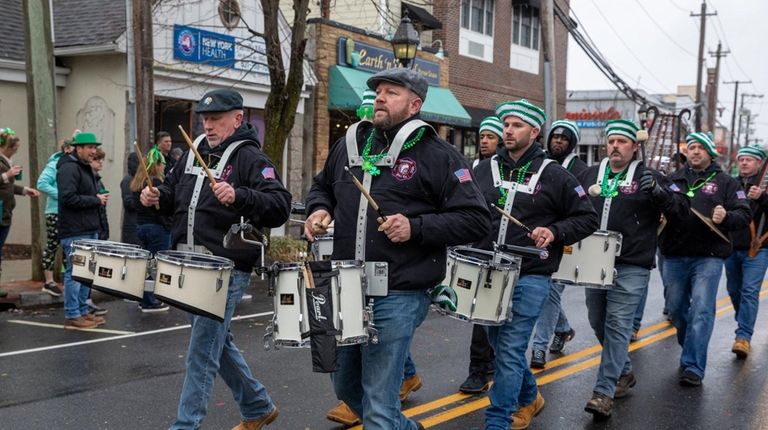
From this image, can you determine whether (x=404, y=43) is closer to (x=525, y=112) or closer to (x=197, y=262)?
(x=525, y=112)

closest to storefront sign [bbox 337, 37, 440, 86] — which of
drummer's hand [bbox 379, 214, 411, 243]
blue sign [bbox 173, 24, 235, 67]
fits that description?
blue sign [bbox 173, 24, 235, 67]

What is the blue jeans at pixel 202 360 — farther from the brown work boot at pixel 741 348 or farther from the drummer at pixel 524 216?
the brown work boot at pixel 741 348

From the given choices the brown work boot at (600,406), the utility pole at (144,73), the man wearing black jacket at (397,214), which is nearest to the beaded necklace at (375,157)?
the man wearing black jacket at (397,214)

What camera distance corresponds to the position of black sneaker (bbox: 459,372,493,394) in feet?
22.5

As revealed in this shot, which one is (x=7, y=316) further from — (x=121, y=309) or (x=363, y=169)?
(x=363, y=169)

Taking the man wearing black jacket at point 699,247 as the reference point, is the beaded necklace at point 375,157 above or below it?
above

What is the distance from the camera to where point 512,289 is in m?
5.14

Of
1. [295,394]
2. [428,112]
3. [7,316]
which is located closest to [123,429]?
[295,394]

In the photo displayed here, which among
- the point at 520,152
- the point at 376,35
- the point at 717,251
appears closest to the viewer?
the point at 520,152

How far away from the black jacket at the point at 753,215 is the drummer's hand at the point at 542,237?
391cm

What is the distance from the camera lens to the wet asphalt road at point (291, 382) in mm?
6121

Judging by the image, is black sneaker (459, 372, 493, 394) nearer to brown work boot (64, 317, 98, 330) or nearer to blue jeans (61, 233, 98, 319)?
brown work boot (64, 317, 98, 330)

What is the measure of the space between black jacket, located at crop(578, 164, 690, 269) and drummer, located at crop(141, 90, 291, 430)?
2.89 m

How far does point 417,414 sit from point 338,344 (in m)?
2.52
